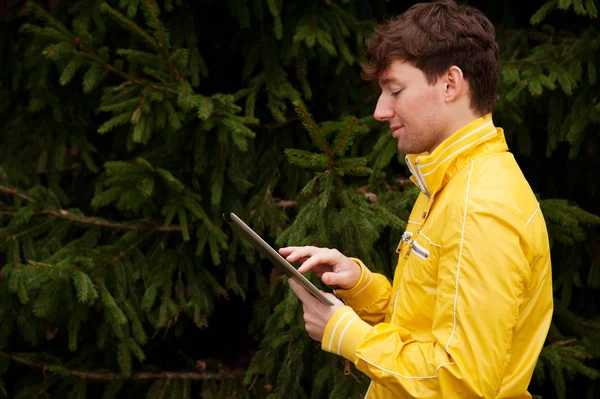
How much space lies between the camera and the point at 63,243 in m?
3.36

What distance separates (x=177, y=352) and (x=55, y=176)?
1.22 m

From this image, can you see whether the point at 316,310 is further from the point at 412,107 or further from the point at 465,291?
the point at 412,107

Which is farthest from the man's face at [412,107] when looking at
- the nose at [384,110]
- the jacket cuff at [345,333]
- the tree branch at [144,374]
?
the tree branch at [144,374]

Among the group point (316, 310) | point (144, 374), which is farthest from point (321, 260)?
point (144, 374)

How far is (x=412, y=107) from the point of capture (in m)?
1.72

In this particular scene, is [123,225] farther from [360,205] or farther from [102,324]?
[360,205]

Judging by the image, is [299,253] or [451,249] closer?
[451,249]

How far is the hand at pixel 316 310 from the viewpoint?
66.0 inches

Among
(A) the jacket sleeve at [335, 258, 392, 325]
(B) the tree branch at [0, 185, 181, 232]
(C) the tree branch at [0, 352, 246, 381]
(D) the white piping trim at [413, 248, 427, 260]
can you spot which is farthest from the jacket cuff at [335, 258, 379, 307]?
(C) the tree branch at [0, 352, 246, 381]

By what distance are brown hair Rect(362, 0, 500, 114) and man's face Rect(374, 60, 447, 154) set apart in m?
0.03

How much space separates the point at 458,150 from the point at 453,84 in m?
0.18

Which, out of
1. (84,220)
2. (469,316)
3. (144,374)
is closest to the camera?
(469,316)

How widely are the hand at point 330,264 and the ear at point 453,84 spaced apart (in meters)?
0.56

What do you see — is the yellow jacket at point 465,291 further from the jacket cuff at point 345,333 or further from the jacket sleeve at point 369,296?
the jacket sleeve at point 369,296
